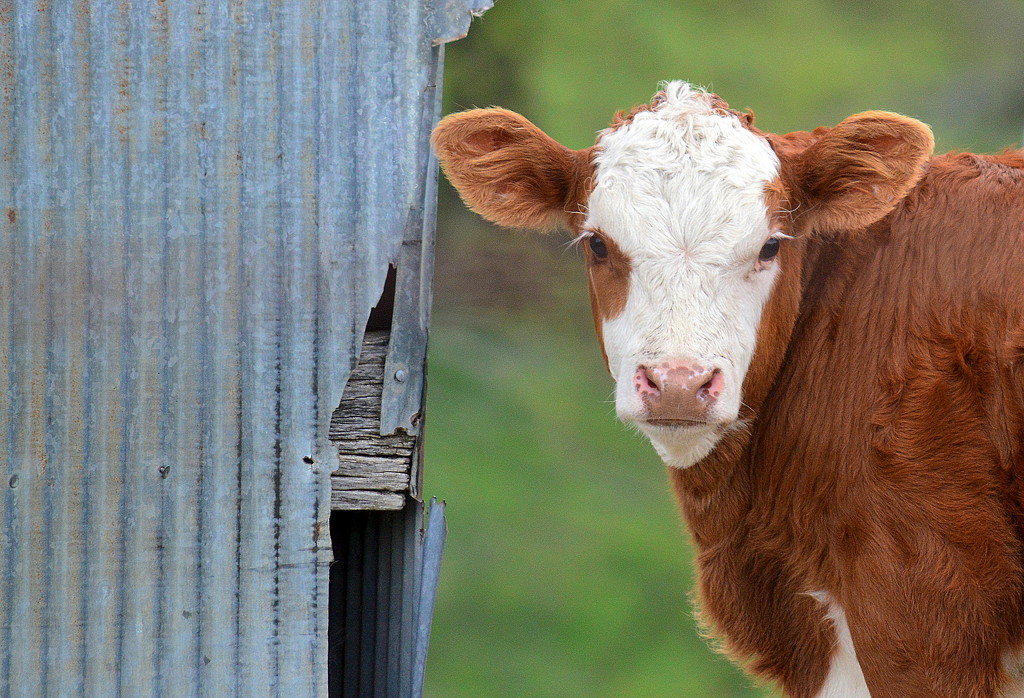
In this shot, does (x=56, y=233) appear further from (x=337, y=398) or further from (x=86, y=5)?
(x=337, y=398)

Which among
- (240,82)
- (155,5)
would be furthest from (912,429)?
(155,5)

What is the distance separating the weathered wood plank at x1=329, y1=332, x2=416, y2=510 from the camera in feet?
9.04

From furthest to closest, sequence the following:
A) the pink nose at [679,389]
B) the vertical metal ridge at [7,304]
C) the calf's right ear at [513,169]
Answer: the calf's right ear at [513,169] < the vertical metal ridge at [7,304] < the pink nose at [679,389]

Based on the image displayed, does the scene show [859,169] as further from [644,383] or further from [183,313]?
[183,313]

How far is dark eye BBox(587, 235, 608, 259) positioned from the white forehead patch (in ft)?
0.14

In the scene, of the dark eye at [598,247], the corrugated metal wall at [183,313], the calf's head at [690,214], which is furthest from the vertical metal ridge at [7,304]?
the dark eye at [598,247]

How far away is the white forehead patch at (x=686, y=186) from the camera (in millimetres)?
2711

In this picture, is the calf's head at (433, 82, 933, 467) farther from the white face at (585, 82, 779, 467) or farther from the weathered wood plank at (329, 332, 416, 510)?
the weathered wood plank at (329, 332, 416, 510)

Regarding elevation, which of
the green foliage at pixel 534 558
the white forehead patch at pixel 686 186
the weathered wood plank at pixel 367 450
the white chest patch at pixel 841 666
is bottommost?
the green foliage at pixel 534 558

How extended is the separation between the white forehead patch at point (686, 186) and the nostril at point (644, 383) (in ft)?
1.14

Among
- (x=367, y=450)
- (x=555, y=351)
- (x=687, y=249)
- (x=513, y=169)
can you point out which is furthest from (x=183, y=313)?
(x=555, y=351)

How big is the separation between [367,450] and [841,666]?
162 cm

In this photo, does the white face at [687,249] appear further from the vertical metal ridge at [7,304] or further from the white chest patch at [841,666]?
the vertical metal ridge at [7,304]

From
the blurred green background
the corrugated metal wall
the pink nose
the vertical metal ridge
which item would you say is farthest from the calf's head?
the blurred green background
